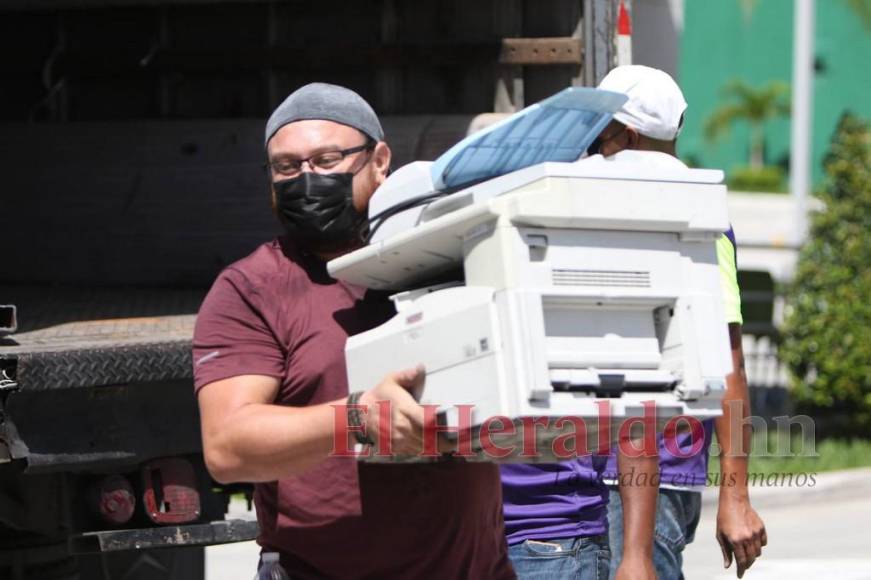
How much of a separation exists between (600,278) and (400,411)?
0.37m

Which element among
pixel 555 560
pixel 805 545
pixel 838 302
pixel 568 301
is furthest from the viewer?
pixel 838 302

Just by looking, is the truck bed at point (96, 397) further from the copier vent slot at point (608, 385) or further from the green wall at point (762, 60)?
the green wall at point (762, 60)

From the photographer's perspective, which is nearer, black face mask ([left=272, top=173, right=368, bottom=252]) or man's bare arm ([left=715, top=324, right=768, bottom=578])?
black face mask ([left=272, top=173, right=368, bottom=252])

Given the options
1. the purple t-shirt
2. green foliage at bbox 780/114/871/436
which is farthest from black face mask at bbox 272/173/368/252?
green foliage at bbox 780/114/871/436

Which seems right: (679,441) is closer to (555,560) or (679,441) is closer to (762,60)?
(555,560)

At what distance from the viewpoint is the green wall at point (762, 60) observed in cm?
4091

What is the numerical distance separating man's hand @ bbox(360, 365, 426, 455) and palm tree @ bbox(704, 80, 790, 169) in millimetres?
40475

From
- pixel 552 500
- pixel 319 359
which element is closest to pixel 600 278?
pixel 319 359

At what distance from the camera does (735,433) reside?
384cm

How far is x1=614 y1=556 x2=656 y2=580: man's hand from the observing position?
3.55 m

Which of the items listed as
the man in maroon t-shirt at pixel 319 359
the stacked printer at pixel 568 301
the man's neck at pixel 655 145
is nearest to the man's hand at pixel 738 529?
the man's neck at pixel 655 145

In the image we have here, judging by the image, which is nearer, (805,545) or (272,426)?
(272,426)

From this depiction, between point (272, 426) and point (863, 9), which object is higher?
point (863, 9)

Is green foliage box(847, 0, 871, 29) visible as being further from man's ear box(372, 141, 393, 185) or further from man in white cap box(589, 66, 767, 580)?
man's ear box(372, 141, 393, 185)
